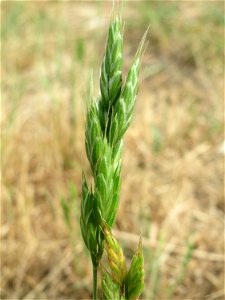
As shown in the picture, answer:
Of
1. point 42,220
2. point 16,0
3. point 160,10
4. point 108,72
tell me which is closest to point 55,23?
point 16,0

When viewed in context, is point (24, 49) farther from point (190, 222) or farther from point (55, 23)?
point (190, 222)

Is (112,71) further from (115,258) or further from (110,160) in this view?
(115,258)

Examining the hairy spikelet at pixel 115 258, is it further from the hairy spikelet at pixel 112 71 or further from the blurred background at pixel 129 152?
the blurred background at pixel 129 152

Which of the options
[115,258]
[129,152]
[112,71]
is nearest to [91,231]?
[115,258]

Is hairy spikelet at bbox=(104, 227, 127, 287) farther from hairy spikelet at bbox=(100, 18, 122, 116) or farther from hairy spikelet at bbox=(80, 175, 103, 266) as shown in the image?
hairy spikelet at bbox=(100, 18, 122, 116)

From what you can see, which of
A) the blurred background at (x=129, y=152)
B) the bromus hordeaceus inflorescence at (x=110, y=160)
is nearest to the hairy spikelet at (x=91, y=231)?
the bromus hordeaceus inflorescence at (x=110, y=160)

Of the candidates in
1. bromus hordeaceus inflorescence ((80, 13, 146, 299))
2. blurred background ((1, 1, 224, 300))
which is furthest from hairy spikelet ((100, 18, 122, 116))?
blurred background ((1, 1, 224, 300))
